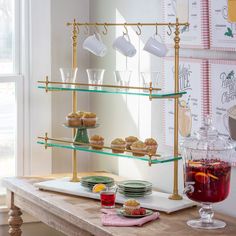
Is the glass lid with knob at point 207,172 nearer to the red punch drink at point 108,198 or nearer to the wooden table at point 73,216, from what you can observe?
the wooden table at point 73,216

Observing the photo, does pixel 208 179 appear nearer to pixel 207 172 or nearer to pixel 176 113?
pixel 207 172

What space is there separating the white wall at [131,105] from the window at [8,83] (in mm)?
472

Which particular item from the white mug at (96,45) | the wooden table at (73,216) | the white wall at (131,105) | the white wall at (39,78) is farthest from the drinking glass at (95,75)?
the white wall at (39,78)

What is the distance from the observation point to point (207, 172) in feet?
9.53

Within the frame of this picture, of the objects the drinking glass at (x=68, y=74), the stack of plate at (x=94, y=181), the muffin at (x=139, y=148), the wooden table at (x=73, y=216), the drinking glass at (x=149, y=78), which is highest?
the drinking glass at (x=68, y=74)

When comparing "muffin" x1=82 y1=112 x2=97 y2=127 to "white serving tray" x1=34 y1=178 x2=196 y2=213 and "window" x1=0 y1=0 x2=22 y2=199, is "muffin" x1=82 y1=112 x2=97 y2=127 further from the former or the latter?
"window" x1=0 y1=0 x2=22 y2=199

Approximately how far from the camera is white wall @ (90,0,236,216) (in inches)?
149

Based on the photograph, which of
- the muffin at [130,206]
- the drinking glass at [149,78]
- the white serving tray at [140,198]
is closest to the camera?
the muffin at [130,206]

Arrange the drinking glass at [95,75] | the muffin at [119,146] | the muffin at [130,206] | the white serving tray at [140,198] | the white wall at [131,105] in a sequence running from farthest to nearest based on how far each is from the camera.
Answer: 1. the white wall at [131,105]
2. the drinking glass at [95,75]
3. the muffin at [119,146]
4. the white serving tray at [140,198]
5. the muffin at [130,206]

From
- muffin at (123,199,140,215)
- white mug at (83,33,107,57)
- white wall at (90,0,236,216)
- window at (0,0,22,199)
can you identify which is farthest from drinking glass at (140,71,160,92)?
window at (0,0,22,199)

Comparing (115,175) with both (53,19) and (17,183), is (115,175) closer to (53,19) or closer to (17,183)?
(17,183)

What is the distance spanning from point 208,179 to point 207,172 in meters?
0.03

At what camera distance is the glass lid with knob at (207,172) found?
9.57ft

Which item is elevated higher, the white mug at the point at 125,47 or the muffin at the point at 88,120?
the white mug at the point at 125,47
